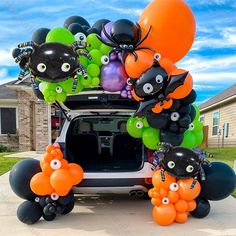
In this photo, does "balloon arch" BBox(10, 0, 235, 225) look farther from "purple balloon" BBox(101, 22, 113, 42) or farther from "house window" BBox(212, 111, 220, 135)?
"house window" BBox(212, 111, 220, 135)

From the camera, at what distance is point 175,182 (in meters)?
3.66

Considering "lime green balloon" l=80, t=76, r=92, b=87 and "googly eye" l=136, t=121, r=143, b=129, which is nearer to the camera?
"lime green balloon" l=80, t=76, r=92, b=87

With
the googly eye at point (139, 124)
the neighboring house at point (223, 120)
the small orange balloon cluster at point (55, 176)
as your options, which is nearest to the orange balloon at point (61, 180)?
the small orange balloon cluster at point (55, 176)

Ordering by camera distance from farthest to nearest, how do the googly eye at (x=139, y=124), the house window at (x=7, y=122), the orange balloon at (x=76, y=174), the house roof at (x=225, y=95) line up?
the house roof at (x=225, y=95), the house window at (x=7, y=122), the googly eye at (x=139, y=124), the orange balloon at (x=76, y=174)

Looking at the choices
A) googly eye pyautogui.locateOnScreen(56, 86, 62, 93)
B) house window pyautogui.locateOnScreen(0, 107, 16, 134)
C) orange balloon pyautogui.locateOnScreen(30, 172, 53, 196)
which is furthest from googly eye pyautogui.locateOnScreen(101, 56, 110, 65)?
house window pyautogui.locateOnScreen(0, 107, 16, 134)

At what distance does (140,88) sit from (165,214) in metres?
1.63

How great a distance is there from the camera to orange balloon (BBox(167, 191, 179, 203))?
141 inches

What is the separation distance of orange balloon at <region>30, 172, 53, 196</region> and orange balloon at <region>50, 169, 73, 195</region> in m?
0.09

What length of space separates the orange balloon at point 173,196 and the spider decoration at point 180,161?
21cm

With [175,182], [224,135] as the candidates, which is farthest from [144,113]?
[224,135]

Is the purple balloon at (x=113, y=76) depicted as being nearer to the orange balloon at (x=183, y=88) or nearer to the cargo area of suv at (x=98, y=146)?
the orange balloon at (x=183, y=88)

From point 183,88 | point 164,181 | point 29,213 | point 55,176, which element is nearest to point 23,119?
point 29,213

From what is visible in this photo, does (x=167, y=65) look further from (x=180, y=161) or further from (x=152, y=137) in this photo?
(x=180, y=161)

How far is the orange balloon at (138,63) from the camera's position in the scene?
3.23 metres
